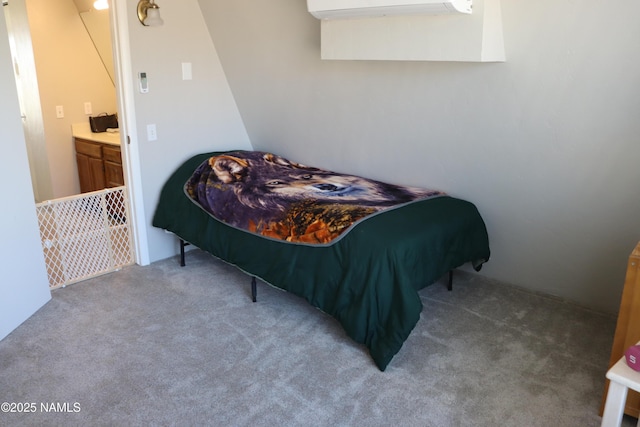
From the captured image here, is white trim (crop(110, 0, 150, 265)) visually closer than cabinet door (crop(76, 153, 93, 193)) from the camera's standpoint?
Yes

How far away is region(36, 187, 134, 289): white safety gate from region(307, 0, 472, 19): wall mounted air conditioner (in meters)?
1.86

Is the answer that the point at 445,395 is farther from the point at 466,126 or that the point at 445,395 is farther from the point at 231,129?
the point at 231,129

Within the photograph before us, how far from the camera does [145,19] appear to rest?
319cm

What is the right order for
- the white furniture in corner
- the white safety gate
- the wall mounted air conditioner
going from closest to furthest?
the white furniture in corner < the wall mounted air conditioner < the white safety gate

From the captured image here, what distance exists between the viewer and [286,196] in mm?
2988

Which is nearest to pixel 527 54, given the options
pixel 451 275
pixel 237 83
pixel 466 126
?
pixel 466 126

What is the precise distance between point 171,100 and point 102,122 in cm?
166

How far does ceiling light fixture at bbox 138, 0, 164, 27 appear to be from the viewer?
10.3ft

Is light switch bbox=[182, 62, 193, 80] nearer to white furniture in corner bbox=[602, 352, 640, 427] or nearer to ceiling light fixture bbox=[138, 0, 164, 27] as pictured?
ceiling light fixture bbox=[138, 0, 164, 27]

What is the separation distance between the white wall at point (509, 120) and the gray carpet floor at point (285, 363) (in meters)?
0.41

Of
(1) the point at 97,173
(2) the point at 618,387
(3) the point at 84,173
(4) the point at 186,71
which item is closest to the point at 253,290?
(4) the point at 186,71

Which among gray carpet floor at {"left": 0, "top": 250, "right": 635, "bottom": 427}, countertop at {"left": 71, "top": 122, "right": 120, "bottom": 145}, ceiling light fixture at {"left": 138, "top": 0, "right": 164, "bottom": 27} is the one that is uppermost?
ceiling light fixture at {"left": 138, "top": 0, "right": 164, "bottom": 27}

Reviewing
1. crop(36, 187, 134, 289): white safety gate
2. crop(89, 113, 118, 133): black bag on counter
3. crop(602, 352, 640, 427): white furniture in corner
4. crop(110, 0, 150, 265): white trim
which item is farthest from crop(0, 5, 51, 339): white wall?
crop(602, 352, 640, 427): white furniture in corner

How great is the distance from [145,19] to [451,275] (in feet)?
8.25
